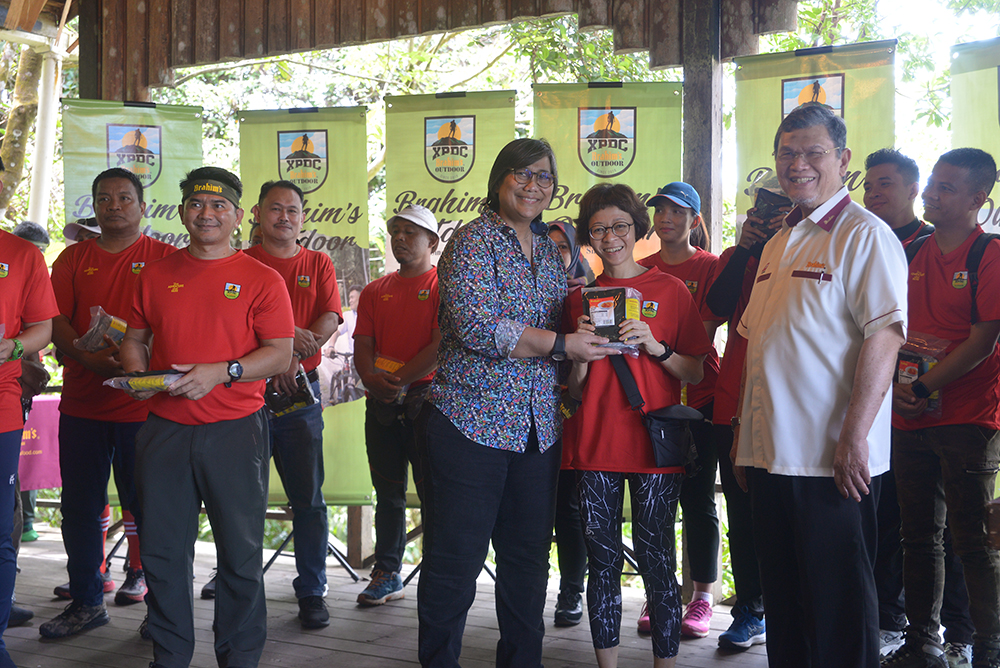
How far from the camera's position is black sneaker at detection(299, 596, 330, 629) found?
3.58 meters

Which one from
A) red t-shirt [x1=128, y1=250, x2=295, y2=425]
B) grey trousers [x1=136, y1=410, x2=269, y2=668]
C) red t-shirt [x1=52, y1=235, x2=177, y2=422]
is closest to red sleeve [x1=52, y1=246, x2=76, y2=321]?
red t-shirt [x1=52, y1=235, x2=177, y2=422]

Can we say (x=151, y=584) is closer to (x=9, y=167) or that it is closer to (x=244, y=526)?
(x=244, y=526)

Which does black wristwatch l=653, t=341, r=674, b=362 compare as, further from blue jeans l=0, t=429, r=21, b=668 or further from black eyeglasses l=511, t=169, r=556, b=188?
blue jeans l=0, t=429, r=21, b=668

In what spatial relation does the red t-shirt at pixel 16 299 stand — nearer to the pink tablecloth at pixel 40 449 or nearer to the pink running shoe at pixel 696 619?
the pink tablecloth at pixel 40 449

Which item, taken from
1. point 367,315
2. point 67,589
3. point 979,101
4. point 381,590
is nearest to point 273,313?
point 367,315

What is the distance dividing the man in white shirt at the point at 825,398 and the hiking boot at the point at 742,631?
1.05 meters

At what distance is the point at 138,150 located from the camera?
4.77m

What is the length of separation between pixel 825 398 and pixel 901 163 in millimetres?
1455

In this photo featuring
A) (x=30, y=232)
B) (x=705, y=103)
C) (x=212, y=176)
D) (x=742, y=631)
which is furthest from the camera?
(x=30, y=232)

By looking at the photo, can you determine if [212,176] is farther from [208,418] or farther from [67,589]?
[67,589]

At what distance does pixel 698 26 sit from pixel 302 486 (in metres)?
2.93

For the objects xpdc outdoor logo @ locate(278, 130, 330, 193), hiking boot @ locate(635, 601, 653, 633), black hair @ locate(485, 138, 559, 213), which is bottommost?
hiking boot @ locate(635, 601, 653, 633)

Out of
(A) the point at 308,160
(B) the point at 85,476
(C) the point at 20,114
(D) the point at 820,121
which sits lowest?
(B) the point at 85,476

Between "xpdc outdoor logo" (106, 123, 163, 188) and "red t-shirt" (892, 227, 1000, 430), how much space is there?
13.5 ft
